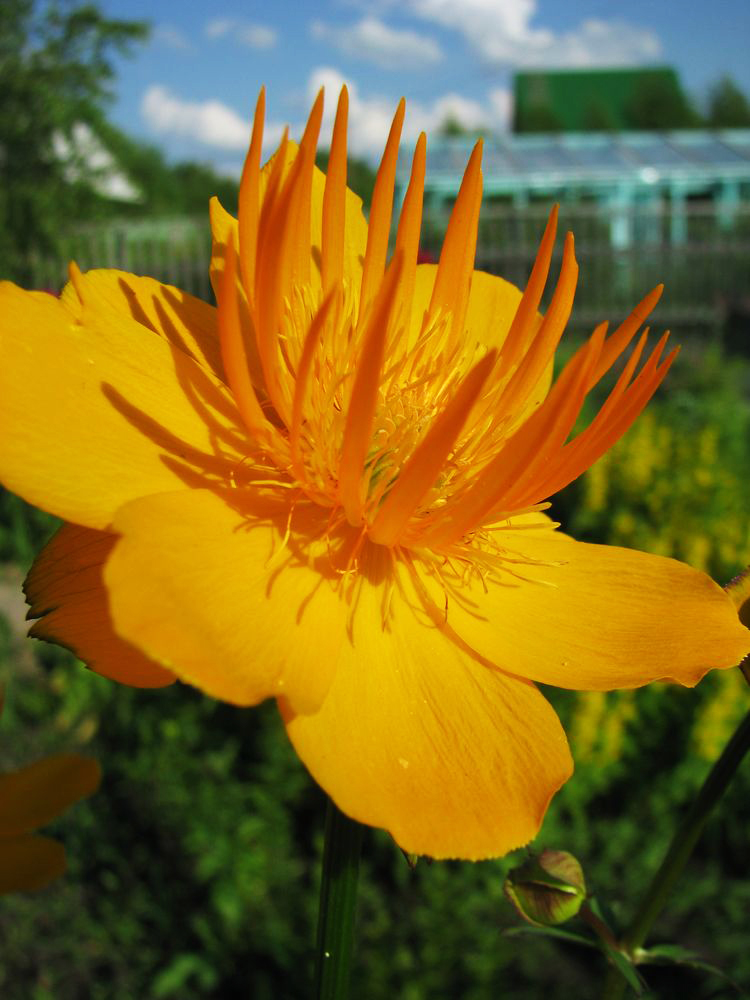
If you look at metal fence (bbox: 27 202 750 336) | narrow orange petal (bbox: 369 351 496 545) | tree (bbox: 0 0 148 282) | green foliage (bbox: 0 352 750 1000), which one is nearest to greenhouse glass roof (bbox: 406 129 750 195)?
metal fence (bbox: 27 202 750 336)

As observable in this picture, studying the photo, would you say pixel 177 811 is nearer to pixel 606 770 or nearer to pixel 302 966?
pixel 302 966

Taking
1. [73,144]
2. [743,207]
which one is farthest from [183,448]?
[743,207]

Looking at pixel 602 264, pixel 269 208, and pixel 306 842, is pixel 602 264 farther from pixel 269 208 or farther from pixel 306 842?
pixel 269 208

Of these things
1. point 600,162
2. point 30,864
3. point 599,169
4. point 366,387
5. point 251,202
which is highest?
point 600,162

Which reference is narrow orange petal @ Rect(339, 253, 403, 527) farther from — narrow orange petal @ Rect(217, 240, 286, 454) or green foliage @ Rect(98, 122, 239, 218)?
green foliage @ Rect(98, 122, 239, 218)

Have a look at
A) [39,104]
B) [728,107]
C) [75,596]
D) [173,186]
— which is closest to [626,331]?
[75,596]

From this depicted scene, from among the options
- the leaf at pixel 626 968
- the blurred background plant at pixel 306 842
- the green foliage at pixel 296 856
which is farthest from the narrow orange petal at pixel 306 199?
the green foliage at pixel 296 856
